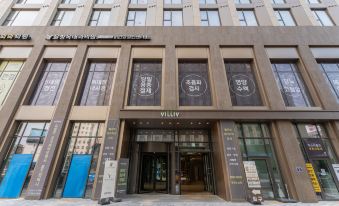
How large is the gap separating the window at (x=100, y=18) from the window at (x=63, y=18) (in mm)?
2310

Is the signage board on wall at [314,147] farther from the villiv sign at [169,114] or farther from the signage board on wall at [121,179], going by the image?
the signage board on wall at [121,179]

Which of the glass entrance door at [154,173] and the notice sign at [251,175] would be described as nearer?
the notice sign at [251,175]

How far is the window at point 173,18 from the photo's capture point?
1798 cm

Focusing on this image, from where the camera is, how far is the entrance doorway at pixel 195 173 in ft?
45.1

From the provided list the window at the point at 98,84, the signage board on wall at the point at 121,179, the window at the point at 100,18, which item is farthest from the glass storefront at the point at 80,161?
the window at the point at 100,18

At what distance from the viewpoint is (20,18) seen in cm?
1833

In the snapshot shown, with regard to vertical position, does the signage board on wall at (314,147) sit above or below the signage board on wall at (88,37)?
below

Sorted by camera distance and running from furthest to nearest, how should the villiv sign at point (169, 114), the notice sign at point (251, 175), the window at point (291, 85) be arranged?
the window at point (291, 85), the villiv sign at point (169, 114), the notice sign at point (251, 175)

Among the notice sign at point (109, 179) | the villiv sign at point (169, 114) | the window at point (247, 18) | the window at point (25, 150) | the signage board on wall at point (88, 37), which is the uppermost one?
the window at point (247, 18)

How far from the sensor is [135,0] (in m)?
19.7

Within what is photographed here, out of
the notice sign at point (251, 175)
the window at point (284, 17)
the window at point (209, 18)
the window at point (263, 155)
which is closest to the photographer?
the notice sign at point (251, 175)

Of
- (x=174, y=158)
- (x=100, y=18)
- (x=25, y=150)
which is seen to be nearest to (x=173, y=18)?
(x=100, y=18)

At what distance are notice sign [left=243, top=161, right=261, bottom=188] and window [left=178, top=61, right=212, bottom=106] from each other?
5.20 m

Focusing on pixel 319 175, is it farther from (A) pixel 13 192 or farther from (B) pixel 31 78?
(B) pixel 31 78
